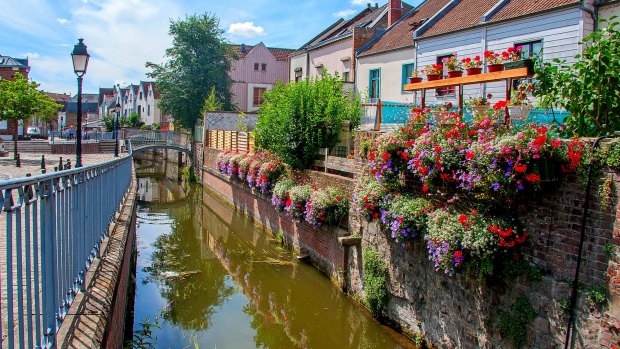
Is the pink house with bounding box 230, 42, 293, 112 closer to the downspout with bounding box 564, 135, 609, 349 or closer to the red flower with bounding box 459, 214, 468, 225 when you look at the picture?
the red flower with bounding box 459, 214, 468, 225

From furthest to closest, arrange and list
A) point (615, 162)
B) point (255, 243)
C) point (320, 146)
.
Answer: point (255, 243) < point (320, 146) < point (615, 162)

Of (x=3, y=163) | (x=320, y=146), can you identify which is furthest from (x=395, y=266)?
(x=3, y=163)

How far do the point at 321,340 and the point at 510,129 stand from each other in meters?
4.95

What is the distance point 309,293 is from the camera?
1110cm

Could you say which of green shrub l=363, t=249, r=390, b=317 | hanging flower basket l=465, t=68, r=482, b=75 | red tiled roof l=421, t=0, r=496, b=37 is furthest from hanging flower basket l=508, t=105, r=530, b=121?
red tiled roof l=421, t=0, r=496, b=37

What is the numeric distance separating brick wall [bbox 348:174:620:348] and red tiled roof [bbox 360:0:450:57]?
15.3 meters

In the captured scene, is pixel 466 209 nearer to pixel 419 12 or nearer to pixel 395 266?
pixel 395 266

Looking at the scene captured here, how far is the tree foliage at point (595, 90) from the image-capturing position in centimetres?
609

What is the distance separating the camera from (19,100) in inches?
1083

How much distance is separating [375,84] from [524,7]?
912 cm

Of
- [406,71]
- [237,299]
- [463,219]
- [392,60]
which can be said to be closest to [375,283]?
[463,219]

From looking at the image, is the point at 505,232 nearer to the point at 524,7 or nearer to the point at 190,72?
the point at 524,7

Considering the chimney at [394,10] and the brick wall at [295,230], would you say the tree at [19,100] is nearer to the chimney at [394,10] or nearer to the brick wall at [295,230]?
the brick wall at [295,230]

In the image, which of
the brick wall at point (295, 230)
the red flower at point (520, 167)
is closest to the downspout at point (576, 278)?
the red flower at point (520, 167)
